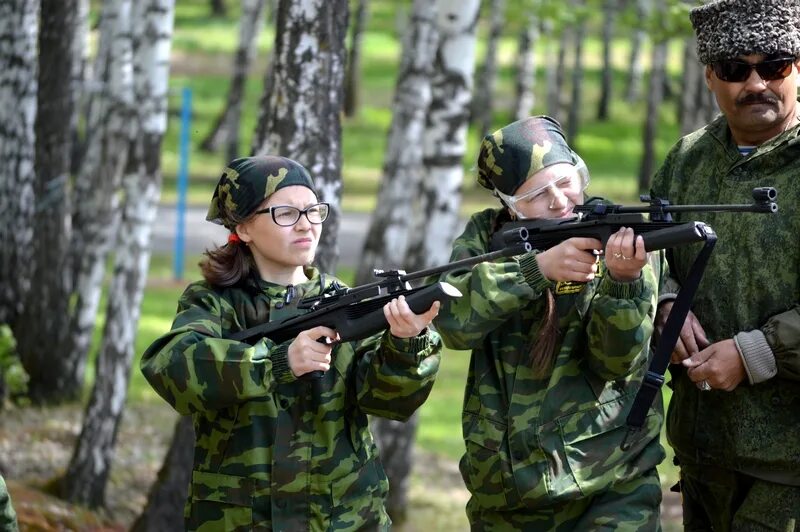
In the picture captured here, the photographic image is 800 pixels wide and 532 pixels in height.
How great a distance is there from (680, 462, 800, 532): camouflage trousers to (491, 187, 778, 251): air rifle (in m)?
1.03

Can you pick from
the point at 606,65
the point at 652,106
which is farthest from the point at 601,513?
the point at 606,65

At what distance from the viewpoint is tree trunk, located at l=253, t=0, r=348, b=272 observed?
22.2ft

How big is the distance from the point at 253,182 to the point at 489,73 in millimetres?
29592

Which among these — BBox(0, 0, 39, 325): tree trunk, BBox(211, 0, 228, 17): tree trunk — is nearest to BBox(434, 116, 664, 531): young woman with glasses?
BBox(0, 0, 39, 325): tree trunk

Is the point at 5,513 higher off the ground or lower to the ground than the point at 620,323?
lower

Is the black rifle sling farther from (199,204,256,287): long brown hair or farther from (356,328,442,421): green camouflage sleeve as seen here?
(199,204,256,287): long brown hair

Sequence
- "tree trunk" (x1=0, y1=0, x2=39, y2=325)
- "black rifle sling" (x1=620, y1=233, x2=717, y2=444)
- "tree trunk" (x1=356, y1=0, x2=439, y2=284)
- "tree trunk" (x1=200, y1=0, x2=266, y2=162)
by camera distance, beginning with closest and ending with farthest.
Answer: "black rifle sling" (x1=620, y1=233, x2=717, y2=444), "tree trunk" (x1=0, y1=0, x2=39, y2=325), "tree trunk" (x1=356, y1=0, x2=439, y2=284), "tree trunk" (x1=200, y1=0, x2=266, y2=162)

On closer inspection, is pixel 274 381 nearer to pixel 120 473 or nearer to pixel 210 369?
pixel 210 369

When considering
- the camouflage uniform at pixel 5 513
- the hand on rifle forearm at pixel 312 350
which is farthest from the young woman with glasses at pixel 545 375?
the camouflage uniform at pixel 5 513

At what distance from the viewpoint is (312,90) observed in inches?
267

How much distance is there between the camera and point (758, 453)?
4707 mm

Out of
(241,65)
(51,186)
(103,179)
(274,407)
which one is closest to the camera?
(274,407)

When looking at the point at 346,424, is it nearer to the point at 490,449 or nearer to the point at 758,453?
the point at 490,449

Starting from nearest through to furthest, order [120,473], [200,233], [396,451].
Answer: [396,451]
[120,473]
[200,233]
